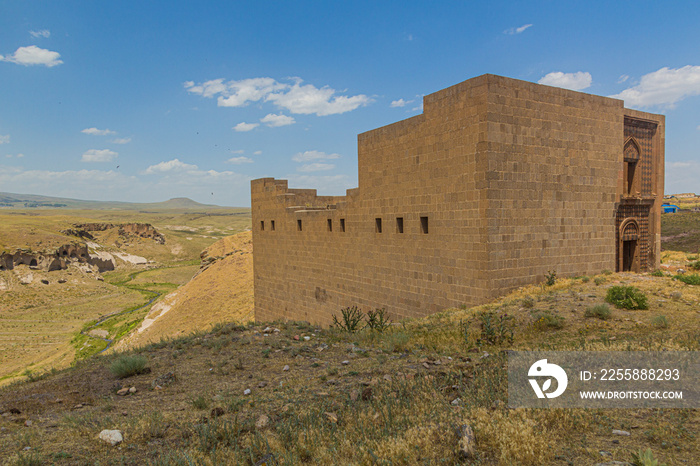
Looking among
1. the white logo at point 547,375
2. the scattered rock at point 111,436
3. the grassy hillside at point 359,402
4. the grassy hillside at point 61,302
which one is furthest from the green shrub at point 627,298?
the grassy hillside at point 61,302

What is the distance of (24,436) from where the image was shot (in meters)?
4.80

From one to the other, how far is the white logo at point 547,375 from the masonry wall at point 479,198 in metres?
4.58

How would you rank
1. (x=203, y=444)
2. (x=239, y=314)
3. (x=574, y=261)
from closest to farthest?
(x=203, y=444) < (x=574, y=261) < (x=239, y=314)

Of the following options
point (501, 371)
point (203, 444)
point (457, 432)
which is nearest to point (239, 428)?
point (203, 444)

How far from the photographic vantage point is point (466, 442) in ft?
12.5

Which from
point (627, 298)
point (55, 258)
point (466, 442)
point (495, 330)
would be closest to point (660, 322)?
point (627, 298)

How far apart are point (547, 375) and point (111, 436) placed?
5530 mm

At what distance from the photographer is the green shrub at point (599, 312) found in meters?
8.12

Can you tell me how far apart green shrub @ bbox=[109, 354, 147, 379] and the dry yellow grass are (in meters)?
13.1

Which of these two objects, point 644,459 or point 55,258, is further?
point 55,258

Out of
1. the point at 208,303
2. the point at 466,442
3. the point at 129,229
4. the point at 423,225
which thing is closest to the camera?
the point at 466,442

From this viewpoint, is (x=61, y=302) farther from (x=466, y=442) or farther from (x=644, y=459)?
(x=644, y=459)

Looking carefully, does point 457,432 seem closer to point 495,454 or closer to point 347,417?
point 495,454

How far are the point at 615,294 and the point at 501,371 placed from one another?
4975 millimetres
